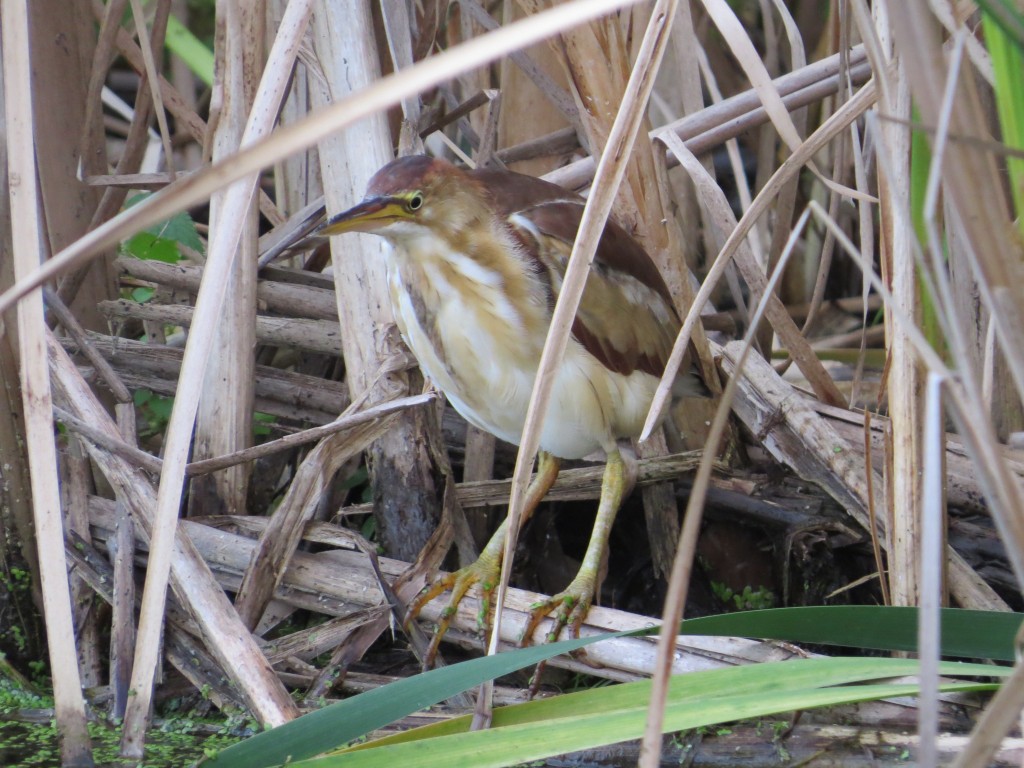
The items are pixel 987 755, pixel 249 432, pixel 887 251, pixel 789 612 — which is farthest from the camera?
pixel 249 432

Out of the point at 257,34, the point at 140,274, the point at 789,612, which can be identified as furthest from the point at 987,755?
the point at 140,274

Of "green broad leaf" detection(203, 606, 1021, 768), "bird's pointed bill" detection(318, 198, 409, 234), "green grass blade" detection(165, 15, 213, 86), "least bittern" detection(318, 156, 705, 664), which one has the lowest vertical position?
"green broad leaf" detection(203, 606, 1021, 768)

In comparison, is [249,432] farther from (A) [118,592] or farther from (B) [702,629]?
(B) [702,629]

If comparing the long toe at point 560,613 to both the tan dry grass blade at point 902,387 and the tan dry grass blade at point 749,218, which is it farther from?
the tan dry grass blade at point 902,387

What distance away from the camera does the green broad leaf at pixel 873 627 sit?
4.00 feet

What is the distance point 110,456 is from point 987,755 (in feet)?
4.73

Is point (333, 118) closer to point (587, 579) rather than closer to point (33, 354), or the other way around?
point (33, 354)

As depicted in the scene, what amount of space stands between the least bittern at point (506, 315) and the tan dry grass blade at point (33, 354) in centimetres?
60

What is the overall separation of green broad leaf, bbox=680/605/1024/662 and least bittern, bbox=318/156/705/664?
1.74 ft

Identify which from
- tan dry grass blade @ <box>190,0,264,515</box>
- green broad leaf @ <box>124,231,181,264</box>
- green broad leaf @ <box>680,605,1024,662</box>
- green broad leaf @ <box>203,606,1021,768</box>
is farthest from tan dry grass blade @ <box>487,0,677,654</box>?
green broad leaf @ <box>124,231,181,264</box>

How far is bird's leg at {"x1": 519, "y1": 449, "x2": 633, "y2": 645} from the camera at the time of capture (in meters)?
1.76

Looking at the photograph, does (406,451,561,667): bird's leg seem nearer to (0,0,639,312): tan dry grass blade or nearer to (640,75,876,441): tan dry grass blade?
(640,75,876,441): tan dry grass blade

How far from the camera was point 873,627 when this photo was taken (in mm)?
1264

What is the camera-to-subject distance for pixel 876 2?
152 cm
